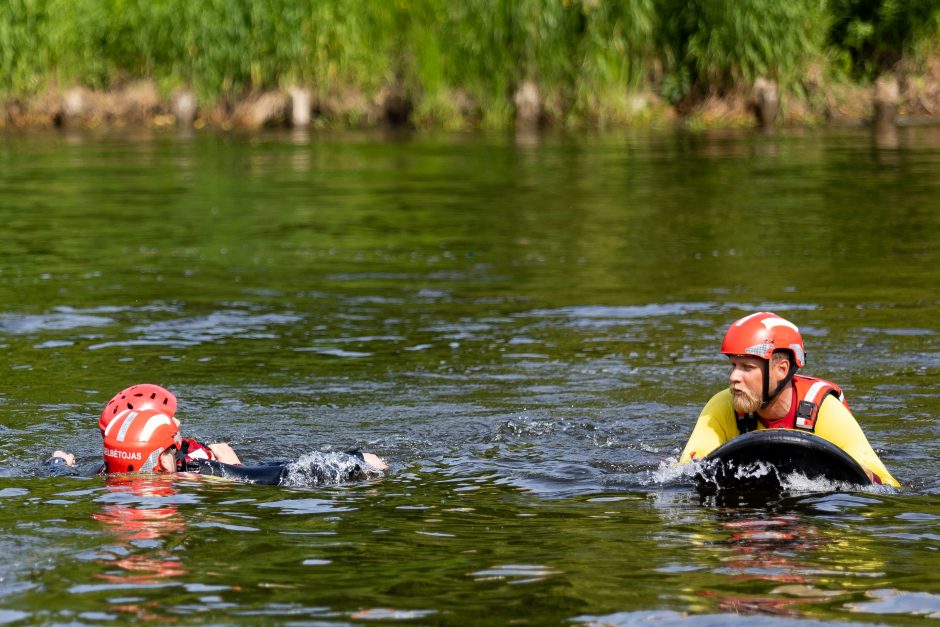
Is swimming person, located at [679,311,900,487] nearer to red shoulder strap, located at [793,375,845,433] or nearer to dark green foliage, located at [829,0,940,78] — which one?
red shoulder strap, located at [793,375,845,433]

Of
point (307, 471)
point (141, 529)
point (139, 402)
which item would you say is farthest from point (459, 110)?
point (141, 529)

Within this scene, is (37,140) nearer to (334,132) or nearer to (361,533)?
(334,132)

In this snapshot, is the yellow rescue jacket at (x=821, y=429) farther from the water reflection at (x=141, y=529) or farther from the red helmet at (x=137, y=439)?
the red helmet at (x=137, y=439)

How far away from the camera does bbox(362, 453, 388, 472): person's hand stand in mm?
9273

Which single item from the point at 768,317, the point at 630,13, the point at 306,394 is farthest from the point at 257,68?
the point at 768,317

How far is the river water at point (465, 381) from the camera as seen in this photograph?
6.94m

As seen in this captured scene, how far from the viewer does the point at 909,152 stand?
30281 millimetres

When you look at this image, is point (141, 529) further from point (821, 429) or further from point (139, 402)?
point (821, 429)

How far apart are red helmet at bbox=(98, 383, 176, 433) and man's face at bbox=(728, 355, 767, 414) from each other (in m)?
3.22

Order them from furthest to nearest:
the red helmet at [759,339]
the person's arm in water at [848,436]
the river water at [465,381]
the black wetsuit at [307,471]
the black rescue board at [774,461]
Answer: the black wetsuit at [307,471] < the person's arm in water at [848,436] < the red helmet at [759,339] < the black rescue board at [774,461] < the river water at [465,381]

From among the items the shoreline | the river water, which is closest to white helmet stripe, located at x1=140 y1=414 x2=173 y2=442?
the river water

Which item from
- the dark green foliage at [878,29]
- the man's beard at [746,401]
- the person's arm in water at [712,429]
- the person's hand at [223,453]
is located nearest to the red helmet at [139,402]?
the person's hand at [223,453]

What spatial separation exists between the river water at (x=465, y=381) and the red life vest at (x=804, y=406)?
379 millimetres

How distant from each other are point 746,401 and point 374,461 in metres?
2.19
